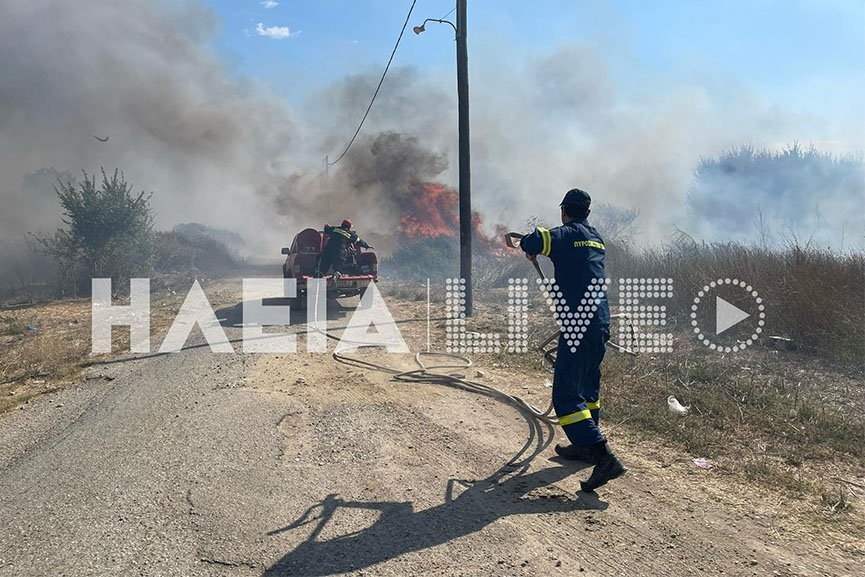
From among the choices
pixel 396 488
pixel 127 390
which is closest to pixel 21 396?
pixel 127 390

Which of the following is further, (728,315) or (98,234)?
(98,234)

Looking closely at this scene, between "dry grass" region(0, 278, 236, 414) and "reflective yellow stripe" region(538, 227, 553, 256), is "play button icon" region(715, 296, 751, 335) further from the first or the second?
"dry grass" region(0, 278, 236, 414)

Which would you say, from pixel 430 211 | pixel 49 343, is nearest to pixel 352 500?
pixel 49 343

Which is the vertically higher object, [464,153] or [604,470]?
[464,153]

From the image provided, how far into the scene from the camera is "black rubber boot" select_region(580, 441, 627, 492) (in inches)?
130

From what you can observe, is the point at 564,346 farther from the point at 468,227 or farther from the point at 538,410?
the point at 468,227

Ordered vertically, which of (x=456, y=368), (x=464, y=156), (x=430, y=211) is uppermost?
(x=430, y=211)

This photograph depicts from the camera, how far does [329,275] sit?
415 inches

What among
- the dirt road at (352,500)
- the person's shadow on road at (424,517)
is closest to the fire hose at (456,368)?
the dirt road at (352,500)

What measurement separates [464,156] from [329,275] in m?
3.46

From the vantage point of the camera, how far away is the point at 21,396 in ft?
18.5

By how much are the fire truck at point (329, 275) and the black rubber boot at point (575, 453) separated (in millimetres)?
7000

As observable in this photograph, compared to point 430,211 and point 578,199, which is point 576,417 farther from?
point 430,211

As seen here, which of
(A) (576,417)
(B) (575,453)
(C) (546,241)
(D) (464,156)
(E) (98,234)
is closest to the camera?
(A) (576,417)
